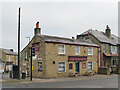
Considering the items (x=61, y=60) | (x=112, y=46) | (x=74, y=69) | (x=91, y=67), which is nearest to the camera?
(x=61, y=60)

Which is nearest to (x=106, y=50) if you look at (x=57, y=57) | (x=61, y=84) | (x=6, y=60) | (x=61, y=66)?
(x=61, y=66)

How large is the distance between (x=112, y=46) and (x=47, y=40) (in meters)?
17.3

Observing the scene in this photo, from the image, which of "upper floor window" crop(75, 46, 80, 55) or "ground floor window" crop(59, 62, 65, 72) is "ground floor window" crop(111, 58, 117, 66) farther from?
"ground floor window" crop(59, 62, 65, 72)

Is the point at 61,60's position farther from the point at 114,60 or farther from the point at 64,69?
the point at 114,60

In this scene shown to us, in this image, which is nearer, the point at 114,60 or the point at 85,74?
the point at 85,74

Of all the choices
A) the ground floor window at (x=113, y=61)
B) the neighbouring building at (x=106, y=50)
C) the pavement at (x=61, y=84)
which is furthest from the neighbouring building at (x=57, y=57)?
the ground floor window at (x=113, y=61)

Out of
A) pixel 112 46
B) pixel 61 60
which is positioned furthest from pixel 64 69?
pixel 112 46

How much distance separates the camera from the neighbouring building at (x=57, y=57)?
22312 millimetres

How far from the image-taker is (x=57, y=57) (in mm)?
23250

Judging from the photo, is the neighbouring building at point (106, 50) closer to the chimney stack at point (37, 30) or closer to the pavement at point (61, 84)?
the chimney stack at point (37, 30)

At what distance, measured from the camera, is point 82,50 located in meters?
26.7

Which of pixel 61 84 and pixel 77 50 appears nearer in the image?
pixel 61 84

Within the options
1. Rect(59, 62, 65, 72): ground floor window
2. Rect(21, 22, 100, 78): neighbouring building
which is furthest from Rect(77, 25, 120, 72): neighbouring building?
Rect(59, 62, 65, 72): ground floor window

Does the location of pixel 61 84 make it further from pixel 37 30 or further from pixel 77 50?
pixel 37 30
